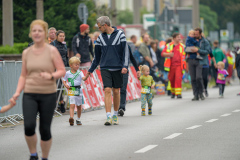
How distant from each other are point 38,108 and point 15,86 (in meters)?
7.08

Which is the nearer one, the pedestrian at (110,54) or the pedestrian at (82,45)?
the pedestrian at (110,54)

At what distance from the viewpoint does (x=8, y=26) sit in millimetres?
22359

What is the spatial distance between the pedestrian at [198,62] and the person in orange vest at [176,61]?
0.61 meters

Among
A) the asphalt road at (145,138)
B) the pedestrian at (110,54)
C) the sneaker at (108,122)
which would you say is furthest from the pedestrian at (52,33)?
the sneaker at (108,122)

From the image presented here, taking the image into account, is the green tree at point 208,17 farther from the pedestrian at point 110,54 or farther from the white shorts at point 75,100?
the pedestrian at point 110,54

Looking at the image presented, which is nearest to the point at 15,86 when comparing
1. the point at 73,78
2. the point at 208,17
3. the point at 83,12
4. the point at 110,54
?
the point at 73,78

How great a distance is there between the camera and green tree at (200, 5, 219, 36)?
334 feet

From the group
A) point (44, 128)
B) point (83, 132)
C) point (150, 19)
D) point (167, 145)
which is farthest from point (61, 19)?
point (44, 128)

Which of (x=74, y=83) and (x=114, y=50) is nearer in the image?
(x=114, y=50)

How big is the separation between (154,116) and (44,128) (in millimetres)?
7287

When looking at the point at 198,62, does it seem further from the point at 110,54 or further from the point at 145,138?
the point at 145,138

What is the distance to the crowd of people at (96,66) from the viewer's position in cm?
793

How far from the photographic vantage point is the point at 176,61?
837 inches

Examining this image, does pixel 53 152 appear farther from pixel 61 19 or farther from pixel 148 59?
pixel 61 19
